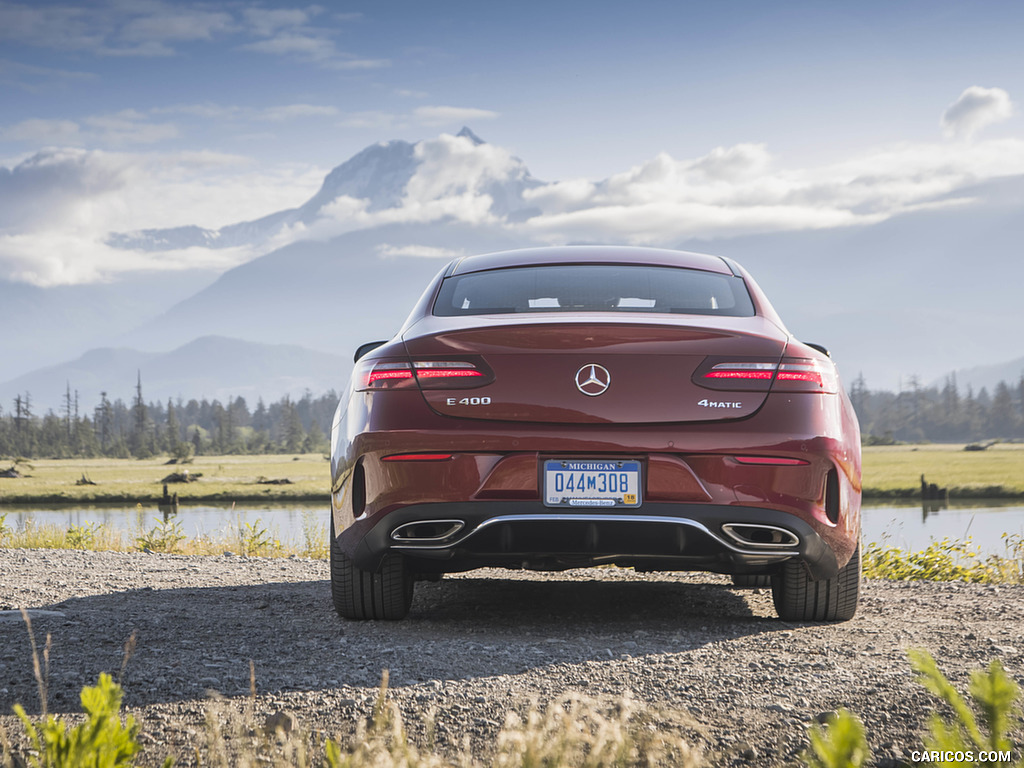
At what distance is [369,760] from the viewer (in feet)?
7.06

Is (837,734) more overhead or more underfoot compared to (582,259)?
more underfoot

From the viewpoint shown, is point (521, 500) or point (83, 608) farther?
point (83, 608)

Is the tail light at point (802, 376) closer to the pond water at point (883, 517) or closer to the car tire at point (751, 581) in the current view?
the car tire at point (751, 581)

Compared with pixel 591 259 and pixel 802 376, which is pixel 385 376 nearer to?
pixel 591 259

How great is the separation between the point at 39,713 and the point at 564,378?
2.22 metres

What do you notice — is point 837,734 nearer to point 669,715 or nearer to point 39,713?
point 669,715

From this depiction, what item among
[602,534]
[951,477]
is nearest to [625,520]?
[602,534]

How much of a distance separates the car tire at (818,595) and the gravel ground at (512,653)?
0.08m

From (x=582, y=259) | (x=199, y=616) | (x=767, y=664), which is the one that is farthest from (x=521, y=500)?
(x=199, y=616)

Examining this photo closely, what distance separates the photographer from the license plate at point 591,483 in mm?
3840

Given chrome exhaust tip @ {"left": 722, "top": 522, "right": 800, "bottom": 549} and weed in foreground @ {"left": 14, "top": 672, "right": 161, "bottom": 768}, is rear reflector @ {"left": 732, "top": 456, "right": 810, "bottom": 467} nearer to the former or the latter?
chrome exhaust tip @ {"left": 722, "top": 522, "right": 800, "bottom": 549}

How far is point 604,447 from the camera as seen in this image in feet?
12.5

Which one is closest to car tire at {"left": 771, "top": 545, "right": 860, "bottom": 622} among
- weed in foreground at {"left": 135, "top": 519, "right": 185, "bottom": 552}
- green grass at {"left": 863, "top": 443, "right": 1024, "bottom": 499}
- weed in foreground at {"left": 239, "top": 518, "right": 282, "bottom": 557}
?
weed in foreground at {"left": 239, "top": 518, "right": 282, "bottom": 557}

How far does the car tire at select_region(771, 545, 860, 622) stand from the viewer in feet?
14.4
